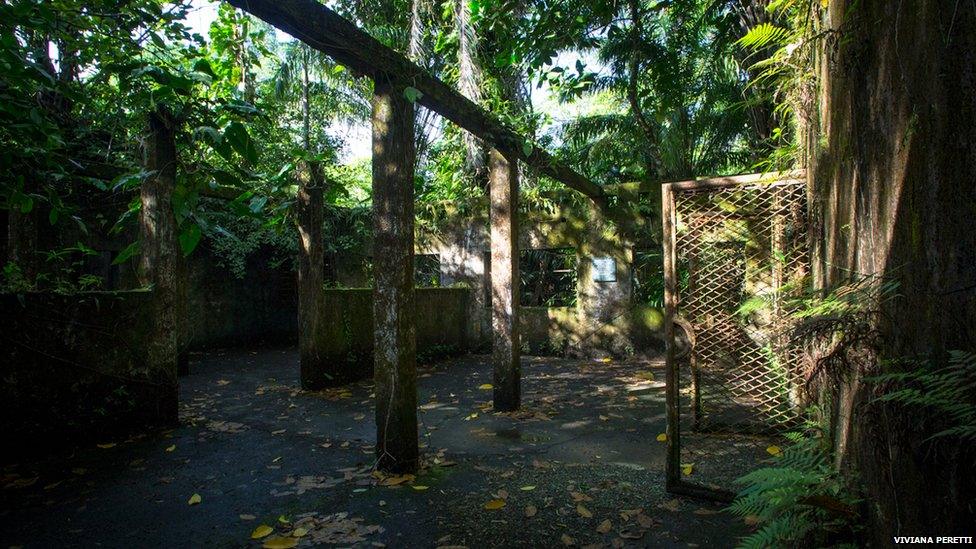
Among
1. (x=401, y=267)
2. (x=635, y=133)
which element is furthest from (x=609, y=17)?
(x=635, y=133)

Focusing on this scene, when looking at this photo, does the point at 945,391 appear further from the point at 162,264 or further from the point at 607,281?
the point at 607,281

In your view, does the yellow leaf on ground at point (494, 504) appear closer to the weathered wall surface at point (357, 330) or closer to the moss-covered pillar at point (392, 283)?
the moss-covered pillar at point (392, 283)

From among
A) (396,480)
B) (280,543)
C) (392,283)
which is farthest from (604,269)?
(280,543)

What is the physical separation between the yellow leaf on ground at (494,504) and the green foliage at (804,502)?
159cm

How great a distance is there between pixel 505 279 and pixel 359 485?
10.2ft

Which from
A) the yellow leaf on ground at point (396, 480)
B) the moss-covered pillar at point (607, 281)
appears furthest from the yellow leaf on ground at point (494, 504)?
the moss-covered pillar at point (607, 281)

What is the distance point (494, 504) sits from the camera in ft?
11.9

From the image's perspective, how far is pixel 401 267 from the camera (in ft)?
14.1

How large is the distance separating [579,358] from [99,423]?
26.4 ft

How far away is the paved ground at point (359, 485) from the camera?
3.21 metres

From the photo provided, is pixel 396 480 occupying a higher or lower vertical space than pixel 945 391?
lower

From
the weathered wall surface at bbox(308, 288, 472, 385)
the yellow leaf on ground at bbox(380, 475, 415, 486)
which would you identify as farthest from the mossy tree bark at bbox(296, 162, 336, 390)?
the yellow leaf on ground at bbox(380, 475, 415, 486)

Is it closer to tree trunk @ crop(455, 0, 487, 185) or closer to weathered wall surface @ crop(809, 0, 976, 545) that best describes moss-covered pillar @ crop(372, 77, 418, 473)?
weathered wall surface @ crop(809, 0, 976, 545)

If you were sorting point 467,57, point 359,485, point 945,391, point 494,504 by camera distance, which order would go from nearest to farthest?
point 945,391 < point 494,504 < point 359,485 < point 467,57
